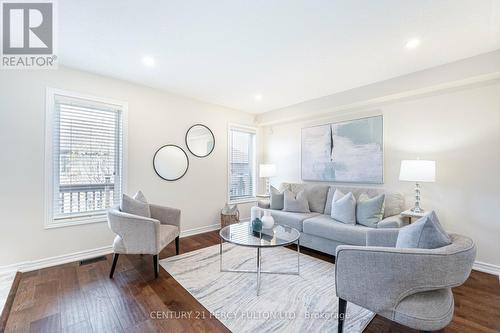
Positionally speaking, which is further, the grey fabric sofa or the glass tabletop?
the grey fabric sofa

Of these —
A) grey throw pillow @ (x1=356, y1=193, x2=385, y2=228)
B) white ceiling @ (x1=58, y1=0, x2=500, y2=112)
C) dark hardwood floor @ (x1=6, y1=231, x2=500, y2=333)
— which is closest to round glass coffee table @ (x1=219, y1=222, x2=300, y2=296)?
dark hardwood floor @ (x1=6, y1=231, x2=500, y2=333)

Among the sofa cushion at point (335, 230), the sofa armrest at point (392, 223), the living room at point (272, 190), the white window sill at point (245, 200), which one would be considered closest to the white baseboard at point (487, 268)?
the living room at point (272, 190)

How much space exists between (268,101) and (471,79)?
2.71 m

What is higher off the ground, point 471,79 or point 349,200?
point 471,79

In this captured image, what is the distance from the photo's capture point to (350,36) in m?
2.08

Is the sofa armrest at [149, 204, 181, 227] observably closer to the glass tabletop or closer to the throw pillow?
the glass tabletop

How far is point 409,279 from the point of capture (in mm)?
1268

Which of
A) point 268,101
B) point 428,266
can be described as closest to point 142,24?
point 268,101

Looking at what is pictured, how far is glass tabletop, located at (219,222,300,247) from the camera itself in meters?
2.17

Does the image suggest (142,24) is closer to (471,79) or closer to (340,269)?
(340,269)

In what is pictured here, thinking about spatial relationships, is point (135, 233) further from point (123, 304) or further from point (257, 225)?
point (257, 225)

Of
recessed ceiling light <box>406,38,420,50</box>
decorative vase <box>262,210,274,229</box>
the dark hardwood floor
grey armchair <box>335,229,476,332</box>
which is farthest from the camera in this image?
decorative vase <box>262,210,274,229</box>

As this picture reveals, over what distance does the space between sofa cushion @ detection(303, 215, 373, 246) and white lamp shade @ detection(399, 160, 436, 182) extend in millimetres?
819

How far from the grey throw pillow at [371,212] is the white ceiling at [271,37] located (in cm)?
168
